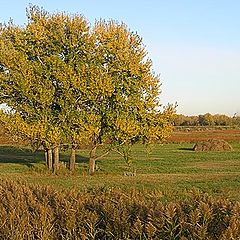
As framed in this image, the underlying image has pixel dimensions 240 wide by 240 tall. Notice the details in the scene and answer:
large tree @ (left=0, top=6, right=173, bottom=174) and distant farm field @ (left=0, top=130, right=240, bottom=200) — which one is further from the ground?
large tree @ (left=0, top=6, right=173, bottom=174)

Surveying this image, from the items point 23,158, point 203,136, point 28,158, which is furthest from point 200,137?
point 23,158

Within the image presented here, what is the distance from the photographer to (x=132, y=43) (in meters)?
37.8

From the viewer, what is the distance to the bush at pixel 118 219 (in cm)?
711

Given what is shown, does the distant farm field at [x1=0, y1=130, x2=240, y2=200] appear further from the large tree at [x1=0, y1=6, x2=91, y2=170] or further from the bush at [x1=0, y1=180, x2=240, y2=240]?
the bush at [x1=0, y1=180, x2=240, y2=240]

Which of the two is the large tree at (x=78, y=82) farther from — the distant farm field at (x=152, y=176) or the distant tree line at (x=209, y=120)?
the distant tree line at (x=209, y=120)

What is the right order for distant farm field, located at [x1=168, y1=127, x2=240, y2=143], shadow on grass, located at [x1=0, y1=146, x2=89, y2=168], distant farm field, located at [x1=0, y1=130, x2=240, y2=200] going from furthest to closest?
1. distant farm field, located at [x1=168, y1=127, x2=240, y2=143]
2. shadow on grass, located at [x1=0, y1=146, x2=89, y2=168]
3. distant farm field, located at [x1=0, y1=130, x2=240, y2=200]

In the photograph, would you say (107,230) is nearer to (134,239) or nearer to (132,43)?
(134,239)

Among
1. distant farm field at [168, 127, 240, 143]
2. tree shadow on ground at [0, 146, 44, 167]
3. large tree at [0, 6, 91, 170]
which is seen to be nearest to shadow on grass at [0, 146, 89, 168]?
tree shadow on ground at [0, 146, 44, 167]

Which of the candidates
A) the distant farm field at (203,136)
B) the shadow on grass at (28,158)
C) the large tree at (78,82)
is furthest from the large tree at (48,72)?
the distant farm field at (203,136)

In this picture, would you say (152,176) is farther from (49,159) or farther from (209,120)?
(209,120)

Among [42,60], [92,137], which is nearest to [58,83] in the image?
[42,60]

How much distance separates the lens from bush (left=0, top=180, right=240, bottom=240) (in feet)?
23.3

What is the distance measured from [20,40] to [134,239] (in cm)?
3207

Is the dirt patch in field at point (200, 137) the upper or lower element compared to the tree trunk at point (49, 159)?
upper
